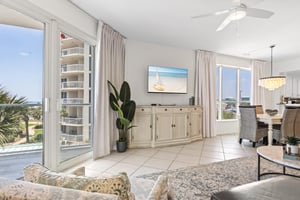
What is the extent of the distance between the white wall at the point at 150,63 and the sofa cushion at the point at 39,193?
386 centimetres

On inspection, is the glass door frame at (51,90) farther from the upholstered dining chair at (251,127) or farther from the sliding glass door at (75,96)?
the upholstered dining chair at (251,127)

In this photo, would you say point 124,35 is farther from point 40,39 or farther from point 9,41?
point 9,41

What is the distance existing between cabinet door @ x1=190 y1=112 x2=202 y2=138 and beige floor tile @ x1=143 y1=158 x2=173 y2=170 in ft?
5.62

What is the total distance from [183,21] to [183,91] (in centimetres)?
206

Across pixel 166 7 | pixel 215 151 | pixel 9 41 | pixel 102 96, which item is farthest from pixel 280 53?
pixel 9 41

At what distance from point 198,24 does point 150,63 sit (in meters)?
→ 1.64

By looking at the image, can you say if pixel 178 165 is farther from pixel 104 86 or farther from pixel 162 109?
pixel 104 86

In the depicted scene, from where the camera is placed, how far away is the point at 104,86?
3566 mm

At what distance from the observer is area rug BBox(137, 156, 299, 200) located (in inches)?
85.8

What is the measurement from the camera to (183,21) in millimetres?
3416

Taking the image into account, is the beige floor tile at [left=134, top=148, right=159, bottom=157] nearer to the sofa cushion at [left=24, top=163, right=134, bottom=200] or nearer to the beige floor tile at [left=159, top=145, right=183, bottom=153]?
the beige floor tile at [left=159, top=145, right=183, bottom=153]

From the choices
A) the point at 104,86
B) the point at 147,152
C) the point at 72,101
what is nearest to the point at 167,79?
the point at 104,86

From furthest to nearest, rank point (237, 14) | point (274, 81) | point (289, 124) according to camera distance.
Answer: point (274, 81) < point (289, 124) < point (237, 14)

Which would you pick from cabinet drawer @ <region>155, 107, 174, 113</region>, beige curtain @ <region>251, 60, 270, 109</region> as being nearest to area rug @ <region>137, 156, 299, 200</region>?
cabinet drawer @ <region>155, 107, 174, 113</region>
